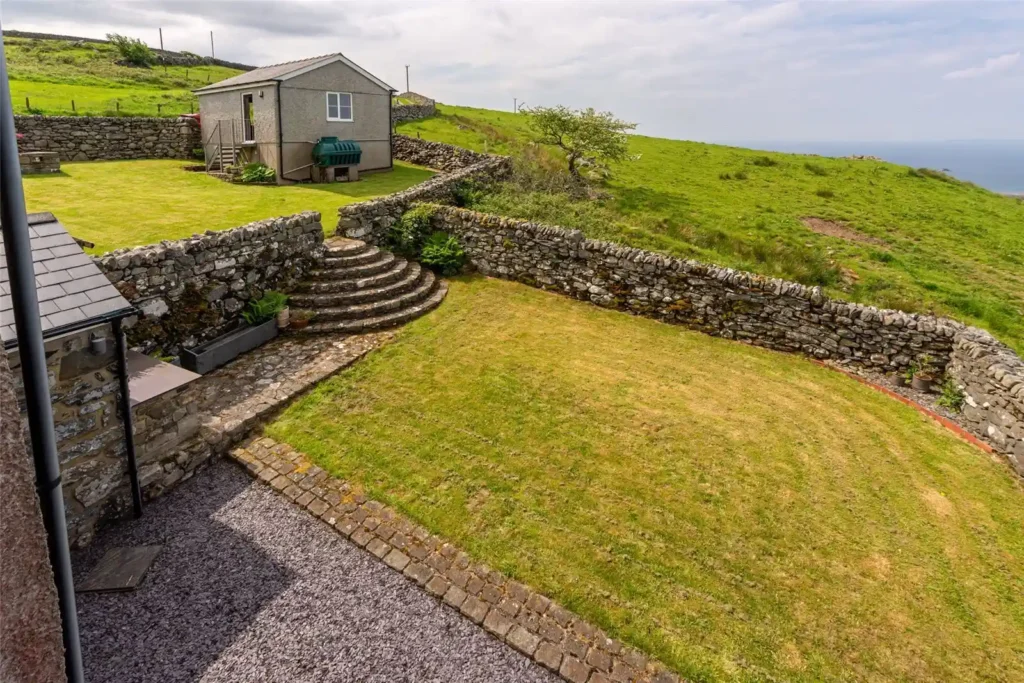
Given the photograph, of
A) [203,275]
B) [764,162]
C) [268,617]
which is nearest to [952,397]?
[268,617]

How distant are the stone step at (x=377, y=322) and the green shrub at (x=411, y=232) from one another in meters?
2.38

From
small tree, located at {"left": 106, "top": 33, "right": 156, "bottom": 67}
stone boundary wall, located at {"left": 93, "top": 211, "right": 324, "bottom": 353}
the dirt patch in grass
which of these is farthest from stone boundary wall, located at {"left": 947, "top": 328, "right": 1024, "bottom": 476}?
small tree, located at {"left": 106, "top": 33, "right": 156, "bottom": 67}

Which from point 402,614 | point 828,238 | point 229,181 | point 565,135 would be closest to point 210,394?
point 402,614

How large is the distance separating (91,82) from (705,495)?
47690 millimetres

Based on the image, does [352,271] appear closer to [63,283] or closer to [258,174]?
[63,283]

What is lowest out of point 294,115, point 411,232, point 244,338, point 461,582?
point 461,582

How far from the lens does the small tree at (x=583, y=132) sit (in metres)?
27.3

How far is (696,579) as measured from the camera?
6098 mm

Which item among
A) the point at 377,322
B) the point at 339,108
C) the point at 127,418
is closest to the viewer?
the point at 127,418

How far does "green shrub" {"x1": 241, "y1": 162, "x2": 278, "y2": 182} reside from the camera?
20.7 m

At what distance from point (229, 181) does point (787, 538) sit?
2217cm

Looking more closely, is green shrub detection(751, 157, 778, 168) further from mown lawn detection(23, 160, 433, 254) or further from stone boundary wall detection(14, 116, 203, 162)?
stone boundary wall detection(14, 116, 203, 162)

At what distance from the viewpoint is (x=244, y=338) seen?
10289 millimetres

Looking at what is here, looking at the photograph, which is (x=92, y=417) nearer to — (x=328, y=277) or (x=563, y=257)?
(x=328, y=277)
